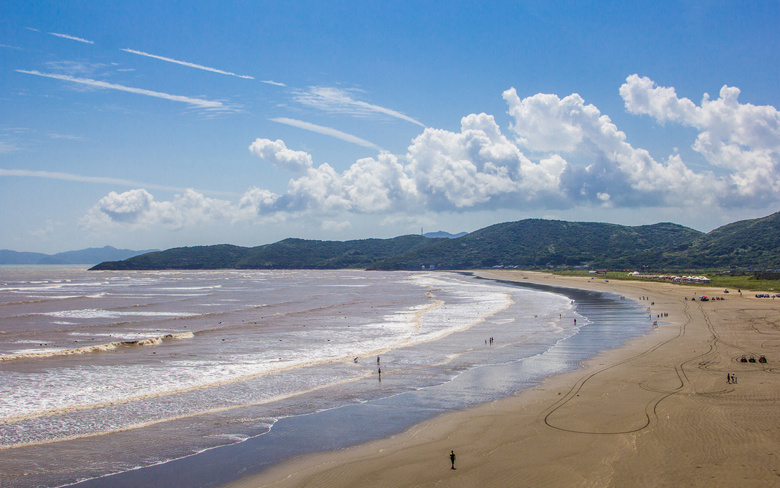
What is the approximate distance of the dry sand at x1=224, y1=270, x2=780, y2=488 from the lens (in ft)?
44.0

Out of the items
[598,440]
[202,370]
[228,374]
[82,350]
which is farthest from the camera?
[82,350]

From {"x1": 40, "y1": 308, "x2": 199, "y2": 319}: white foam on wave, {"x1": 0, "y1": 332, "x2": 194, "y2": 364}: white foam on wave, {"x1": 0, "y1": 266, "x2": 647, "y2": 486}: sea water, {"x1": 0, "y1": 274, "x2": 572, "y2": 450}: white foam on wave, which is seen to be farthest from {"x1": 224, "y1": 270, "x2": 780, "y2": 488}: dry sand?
{"x1": 40, "y1": 308, "x2": 199, "y2": 319}: white foam on wave

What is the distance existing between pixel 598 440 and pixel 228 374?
59.1 feet

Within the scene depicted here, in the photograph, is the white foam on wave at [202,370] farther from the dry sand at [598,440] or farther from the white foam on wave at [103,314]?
the white foam on wave at [103,314]

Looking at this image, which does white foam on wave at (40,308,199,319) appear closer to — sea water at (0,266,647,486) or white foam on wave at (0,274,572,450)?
sea water at (0,266,647,486)

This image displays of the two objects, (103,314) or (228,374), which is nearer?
(228,374)

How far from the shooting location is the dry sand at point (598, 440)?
1341 centimetres

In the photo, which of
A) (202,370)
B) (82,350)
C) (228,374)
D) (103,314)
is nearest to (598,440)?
(228,374)

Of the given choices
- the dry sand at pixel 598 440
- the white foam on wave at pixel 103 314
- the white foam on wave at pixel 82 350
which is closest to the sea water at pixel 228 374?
the white foam on wave at pixel 82 350

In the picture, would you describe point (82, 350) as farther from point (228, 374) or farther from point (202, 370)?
point (228, 374)

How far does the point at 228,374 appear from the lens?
25.9 m

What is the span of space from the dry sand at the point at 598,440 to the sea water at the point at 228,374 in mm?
1647

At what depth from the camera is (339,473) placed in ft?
46.2

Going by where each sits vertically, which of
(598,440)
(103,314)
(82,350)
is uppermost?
(103,314)
